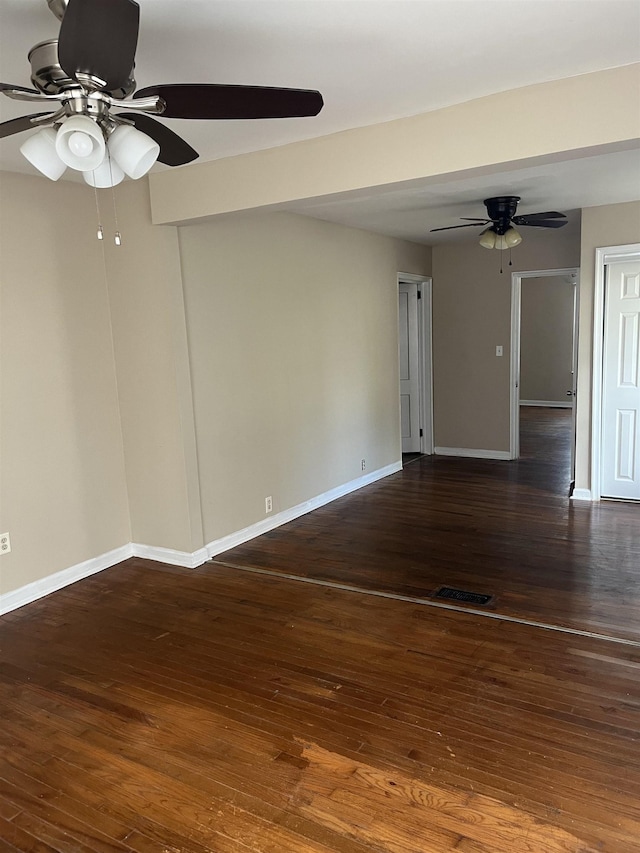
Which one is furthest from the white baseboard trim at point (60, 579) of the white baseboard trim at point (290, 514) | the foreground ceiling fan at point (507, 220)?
the foreground ceiling fan at point (507, 220)

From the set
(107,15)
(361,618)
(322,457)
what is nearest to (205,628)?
(361,618)

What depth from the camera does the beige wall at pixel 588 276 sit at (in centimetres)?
488

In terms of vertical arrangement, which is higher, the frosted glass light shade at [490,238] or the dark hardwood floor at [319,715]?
the frosted glass light shade at [490,238]

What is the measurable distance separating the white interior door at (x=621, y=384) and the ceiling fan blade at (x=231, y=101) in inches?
156

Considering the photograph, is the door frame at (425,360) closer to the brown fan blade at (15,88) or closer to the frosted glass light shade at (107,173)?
the frosted glass light shade at (107,173)

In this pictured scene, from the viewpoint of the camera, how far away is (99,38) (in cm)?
141

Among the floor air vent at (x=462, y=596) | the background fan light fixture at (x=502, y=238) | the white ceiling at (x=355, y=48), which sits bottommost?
the floor air vent at (x=462, y=596)

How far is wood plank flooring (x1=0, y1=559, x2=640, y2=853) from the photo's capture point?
190cm

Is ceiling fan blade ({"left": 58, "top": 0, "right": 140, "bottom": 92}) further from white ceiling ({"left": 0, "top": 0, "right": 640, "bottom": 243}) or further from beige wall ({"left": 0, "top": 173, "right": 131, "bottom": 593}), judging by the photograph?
beige wall ({"left": 0, "top": 173, "right": 131, "bottom": 593})

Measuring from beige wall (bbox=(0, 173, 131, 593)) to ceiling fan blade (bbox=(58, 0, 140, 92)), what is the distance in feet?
7.37

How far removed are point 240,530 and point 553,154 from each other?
10.3 ft

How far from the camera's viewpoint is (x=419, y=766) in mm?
2152

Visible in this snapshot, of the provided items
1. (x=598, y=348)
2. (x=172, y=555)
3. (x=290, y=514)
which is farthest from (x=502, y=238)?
(x=172, y=555)

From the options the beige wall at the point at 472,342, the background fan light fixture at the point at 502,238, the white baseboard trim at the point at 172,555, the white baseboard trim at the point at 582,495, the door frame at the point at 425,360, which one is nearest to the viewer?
the white baseboard trim at the point at 172,555
